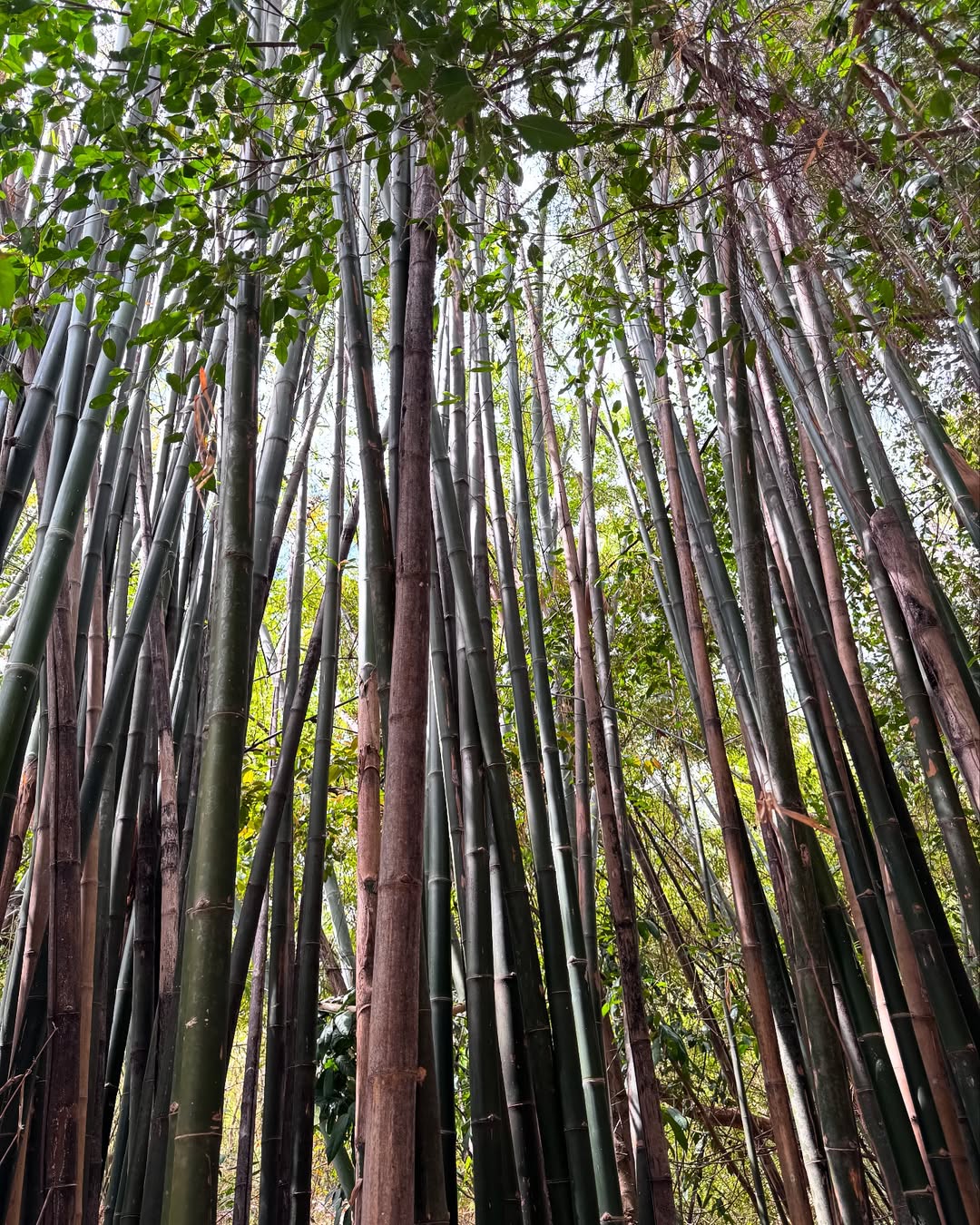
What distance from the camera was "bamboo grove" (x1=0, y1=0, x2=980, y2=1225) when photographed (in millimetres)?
1377

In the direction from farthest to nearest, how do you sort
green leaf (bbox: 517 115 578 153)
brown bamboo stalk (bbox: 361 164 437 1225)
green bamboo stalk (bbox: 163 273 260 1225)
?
green leaf (bbox: 517 115 578 153) < green bamboo stalk (bbox: 163 273 260 1225) < brown bamboo stalk (bbox: 361 164 437 1225)

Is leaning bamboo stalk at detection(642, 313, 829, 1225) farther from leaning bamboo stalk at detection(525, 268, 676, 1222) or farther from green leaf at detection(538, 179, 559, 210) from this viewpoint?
green leaf at detection(538, 179, 559, 210)

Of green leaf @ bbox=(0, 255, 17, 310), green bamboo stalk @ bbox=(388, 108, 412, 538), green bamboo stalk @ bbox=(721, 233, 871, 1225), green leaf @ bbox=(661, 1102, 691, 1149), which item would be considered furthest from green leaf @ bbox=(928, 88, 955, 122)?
green leaf @ bbox=(661, 1102, 691, 1149)

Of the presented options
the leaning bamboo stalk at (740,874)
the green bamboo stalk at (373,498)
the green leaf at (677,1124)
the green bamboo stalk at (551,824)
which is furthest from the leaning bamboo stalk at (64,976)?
the green leaf at (677,1124)

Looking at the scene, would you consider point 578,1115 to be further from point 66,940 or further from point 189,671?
point 189,671

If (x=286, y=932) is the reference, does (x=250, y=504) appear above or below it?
above

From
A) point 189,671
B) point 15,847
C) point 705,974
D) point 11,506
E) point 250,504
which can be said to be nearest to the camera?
point 250,504

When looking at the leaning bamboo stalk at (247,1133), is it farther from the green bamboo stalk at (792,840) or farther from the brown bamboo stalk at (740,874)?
the green bamboo stalk at (792,840)

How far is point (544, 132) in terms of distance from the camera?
4.13 ft

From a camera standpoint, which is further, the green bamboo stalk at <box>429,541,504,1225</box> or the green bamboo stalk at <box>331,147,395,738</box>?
the green bamboo stalk at <box>429,541,504,1225</box>

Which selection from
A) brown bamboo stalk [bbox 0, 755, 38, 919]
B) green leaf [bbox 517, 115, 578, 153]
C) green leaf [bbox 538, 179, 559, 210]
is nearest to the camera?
green leaf [bbox 517, 115, 578, 153]

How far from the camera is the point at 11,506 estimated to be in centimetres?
189

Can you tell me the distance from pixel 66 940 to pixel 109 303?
102cm

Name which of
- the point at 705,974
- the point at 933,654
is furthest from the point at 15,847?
the point at 705,974
